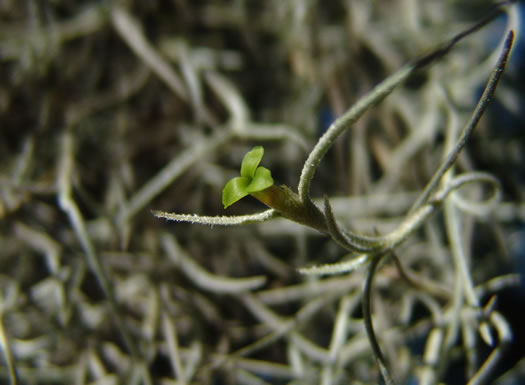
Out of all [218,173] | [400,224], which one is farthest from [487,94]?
[218,173]

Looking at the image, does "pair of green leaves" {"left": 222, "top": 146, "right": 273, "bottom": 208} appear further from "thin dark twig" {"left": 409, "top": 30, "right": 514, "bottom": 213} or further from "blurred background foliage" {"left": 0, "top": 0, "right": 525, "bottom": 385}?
"blurred background foliage" {"left": 0, "top": 0, "right": 525, "bottom": 385}

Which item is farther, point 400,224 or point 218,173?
point 218,173

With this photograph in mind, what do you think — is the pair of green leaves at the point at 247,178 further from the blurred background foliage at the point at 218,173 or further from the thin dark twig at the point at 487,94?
the blurred background foliage at the point at 218,173

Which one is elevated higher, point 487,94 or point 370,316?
point 487,94

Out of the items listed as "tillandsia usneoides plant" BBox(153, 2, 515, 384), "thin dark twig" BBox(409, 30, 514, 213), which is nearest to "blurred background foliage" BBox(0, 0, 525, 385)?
"tillandsia usneoides plant" BBox(153, 2, 515, 384)

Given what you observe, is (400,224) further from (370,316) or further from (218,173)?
(218,173)

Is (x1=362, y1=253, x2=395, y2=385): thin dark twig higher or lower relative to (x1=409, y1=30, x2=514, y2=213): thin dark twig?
lower

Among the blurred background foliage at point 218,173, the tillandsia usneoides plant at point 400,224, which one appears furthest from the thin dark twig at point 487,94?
the blurred background foliage at point 218,173

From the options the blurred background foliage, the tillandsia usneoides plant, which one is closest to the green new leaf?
the tillandsia usneoides plant

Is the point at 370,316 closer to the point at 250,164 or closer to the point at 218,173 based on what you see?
the point at 250,164

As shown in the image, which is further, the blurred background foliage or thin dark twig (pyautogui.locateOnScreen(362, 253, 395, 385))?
the blurred background foliage
